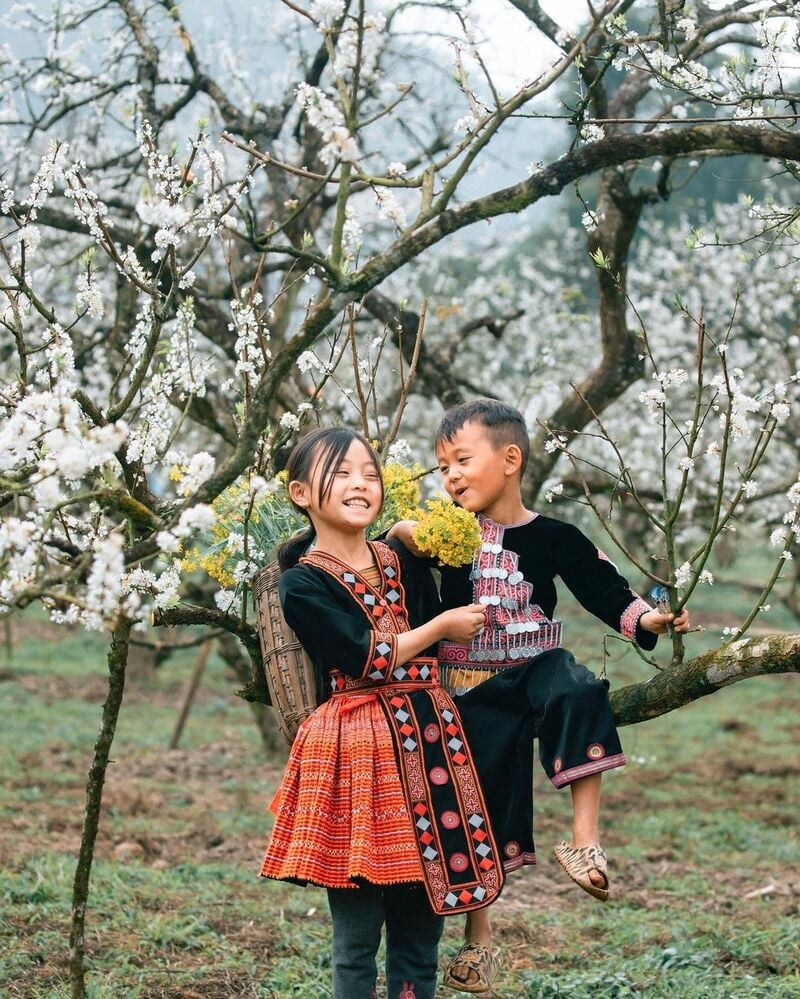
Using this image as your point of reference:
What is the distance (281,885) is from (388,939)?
242 centimetres

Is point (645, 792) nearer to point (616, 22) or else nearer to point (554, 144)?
point (616, 22)

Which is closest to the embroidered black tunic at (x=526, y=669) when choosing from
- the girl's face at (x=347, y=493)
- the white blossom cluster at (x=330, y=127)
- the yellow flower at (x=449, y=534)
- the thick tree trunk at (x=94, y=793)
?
the yellow flower at (x=449, y=534)

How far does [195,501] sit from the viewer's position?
2.21m

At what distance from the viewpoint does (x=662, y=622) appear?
2.70 m

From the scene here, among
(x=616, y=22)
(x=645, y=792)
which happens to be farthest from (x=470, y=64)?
(x=645, y=792)

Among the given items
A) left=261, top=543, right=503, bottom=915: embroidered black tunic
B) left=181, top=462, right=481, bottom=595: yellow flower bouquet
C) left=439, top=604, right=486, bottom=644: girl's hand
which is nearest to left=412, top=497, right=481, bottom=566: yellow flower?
left=181, top=462, right=481, bottom=595: yellow flower bouquet

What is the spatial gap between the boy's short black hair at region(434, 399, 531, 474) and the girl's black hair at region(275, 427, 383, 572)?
23 centimetres

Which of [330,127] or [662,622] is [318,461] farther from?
[662,622]

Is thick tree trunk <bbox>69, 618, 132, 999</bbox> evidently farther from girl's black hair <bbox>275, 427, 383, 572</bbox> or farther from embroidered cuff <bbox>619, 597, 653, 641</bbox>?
embroidered cuff <bbox>619, 597, 653, 641</bbox>

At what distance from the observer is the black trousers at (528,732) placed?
2570 millimetres

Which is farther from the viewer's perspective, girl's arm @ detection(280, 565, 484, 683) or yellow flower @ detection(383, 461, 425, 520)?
yellow flower @ detection(383, 461, 425, 520)

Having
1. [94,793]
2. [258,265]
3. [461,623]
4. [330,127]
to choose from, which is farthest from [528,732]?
[258,265]

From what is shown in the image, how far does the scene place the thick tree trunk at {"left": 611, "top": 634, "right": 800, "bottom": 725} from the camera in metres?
2.42

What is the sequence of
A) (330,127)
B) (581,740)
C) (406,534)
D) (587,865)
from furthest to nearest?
(406,534) → (581,740) → (587,865) → (330,127)
